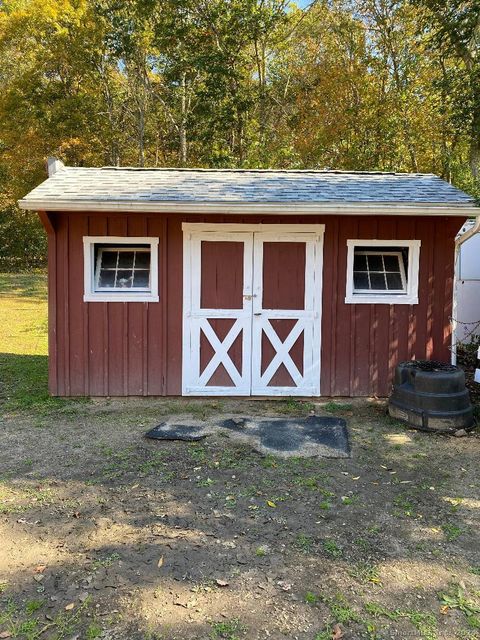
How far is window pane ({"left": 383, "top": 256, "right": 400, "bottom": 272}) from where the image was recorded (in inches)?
234

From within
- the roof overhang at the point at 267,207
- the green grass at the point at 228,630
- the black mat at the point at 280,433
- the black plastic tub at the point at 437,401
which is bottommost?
the green grass at the point at 228,630

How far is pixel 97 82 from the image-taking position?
18391 millimetres

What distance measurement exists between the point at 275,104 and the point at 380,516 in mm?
16565

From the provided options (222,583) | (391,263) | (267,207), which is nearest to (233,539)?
(222,583)

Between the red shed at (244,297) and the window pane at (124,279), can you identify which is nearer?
the red shed at (244,297)

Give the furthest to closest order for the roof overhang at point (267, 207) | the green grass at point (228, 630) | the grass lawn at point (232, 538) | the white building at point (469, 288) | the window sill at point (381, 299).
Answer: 1. the white building at point (469, 288)
2. the window sill at point (381, 299)
3. the roof overhang at point (267, 207)
4. the grass lawn at point (232, 538)
5. the green grass at point (228, 630)

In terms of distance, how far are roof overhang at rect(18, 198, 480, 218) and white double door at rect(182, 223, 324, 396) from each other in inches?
14.1

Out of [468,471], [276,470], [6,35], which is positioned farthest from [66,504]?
[6,35]

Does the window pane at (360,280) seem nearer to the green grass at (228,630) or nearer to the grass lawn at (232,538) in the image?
the grass lawn at (232,538)

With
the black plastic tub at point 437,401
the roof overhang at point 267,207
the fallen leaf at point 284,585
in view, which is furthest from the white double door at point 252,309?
the fallen leaf at point 284,585

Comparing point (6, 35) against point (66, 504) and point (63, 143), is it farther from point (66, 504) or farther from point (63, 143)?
point (66, 504)

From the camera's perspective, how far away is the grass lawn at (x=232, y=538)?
227 centimetres

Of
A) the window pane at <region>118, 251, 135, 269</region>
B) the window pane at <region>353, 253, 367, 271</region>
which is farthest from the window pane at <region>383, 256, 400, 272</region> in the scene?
the window pane at <region>118, 251, 135, 269</region>

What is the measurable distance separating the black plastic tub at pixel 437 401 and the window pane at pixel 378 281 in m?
1.25
